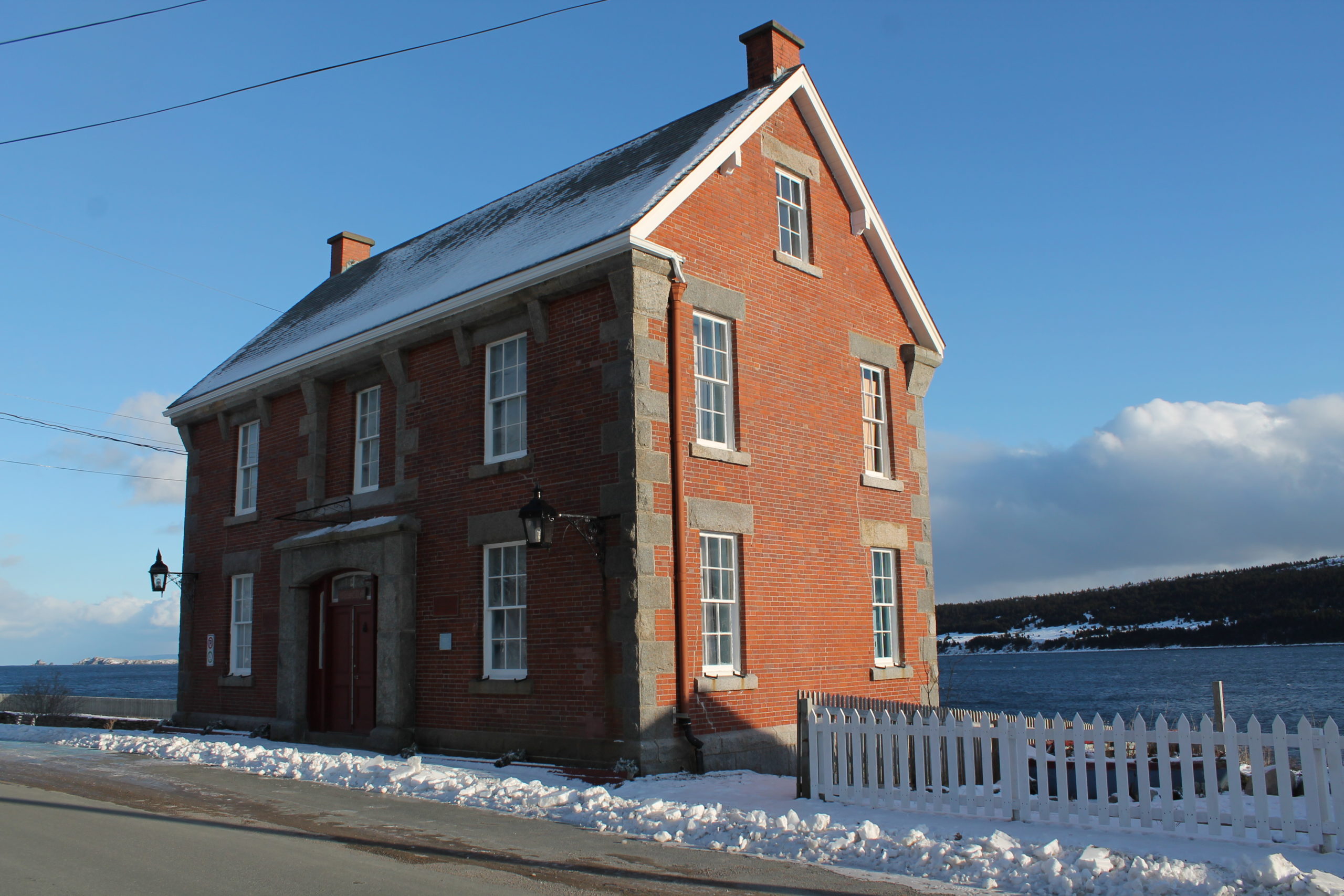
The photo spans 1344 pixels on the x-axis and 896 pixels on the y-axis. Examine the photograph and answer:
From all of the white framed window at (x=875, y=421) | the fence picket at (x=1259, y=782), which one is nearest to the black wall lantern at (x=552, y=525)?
the white framed window at (x=875, y=421)

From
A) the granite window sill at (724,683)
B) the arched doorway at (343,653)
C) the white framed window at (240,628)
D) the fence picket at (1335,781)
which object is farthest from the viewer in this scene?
the white framed window at (240,628)

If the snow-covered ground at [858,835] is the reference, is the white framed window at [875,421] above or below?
above

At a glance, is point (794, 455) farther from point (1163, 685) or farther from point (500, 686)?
point (1163, 685)

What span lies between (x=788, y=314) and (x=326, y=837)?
10.1 m

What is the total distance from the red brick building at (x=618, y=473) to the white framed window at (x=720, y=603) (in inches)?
1.4

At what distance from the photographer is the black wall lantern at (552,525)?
1288 cm

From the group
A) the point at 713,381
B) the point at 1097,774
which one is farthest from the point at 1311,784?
the point at 713,381

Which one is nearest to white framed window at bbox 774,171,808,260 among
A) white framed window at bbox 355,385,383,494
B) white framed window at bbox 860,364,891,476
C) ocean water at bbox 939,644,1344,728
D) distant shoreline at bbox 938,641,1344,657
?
white framed window at bbox 860,364,891,476

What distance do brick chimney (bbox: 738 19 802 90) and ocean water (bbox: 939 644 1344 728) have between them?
15.9 m

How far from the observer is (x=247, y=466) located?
20.4 metres

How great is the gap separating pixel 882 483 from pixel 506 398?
6.49 metres

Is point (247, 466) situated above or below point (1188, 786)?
above

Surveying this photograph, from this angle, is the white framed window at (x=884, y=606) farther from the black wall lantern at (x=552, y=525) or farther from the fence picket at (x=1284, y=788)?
the fence picket at (x=1284, y=788)

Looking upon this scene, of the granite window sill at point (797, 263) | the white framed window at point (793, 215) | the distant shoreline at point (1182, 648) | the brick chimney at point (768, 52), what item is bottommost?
the distant shoreline at point (1182, 648)
